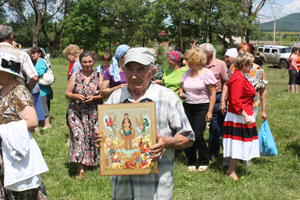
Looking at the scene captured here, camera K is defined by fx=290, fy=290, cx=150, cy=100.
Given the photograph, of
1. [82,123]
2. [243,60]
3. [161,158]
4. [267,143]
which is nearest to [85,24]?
[82,123]

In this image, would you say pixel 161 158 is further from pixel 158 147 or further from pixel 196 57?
pixel 196 57

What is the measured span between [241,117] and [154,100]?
2.67 meters

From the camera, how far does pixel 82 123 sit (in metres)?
4.90

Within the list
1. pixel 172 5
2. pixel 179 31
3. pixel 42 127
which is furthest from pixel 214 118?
pixel 179 31

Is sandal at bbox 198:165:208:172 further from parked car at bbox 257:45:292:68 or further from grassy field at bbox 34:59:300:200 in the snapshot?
parked car at bbox 257:45:292:68

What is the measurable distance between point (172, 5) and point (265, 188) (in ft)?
97.8

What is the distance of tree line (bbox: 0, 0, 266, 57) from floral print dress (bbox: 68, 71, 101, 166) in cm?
2314

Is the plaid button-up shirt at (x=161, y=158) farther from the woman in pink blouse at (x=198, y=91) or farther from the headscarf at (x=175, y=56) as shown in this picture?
the headscarf at (x=175, y=56)

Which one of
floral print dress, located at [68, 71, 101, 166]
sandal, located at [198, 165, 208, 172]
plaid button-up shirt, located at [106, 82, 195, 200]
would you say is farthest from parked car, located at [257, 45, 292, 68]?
plaid button-up shirt, located at [106, 82, 195, 200]

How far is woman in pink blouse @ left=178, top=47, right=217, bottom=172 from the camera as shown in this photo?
484 centimetres

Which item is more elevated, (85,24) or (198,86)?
(85,24)

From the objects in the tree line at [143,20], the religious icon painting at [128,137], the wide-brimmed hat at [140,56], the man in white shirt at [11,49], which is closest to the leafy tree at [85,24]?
the tree line at [143,20]

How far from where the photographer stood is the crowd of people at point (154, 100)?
2.35 meters

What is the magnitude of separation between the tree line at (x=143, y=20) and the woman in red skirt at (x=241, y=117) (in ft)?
74.4
